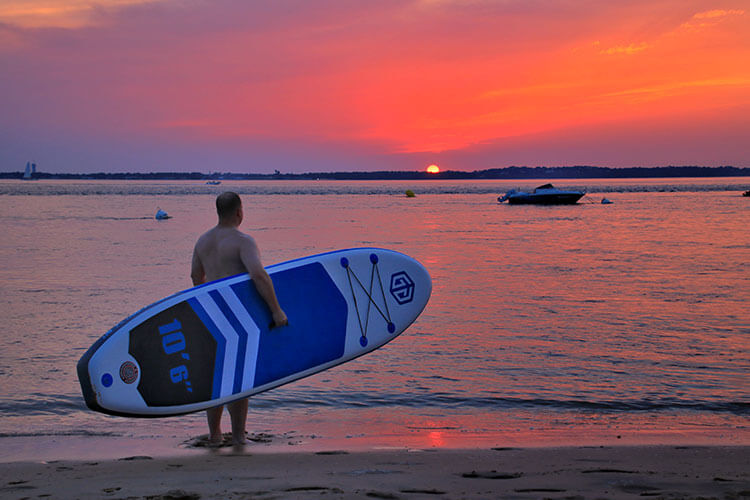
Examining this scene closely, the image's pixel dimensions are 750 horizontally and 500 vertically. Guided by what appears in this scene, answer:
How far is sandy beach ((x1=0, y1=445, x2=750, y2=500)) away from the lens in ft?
11.7

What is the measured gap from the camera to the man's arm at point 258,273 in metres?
4.64

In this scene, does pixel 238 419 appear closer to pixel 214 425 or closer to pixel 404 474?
pixel 214 425

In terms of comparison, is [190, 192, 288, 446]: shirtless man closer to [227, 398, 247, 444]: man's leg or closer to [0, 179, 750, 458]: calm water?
[227, 398, 247, 444]: man's leg

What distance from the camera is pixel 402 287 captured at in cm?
612

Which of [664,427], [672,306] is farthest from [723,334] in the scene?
[664,427]

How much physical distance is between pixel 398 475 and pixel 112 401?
2.05m

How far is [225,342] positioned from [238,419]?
0.57 m

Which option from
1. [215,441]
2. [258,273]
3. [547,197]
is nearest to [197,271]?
[258,273]

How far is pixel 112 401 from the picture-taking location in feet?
15.0

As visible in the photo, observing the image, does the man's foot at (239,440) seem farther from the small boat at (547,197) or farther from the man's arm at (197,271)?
the small boat at (547,197)

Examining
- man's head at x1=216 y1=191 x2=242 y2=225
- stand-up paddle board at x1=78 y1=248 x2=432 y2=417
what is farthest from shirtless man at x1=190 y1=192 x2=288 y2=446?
stand-up paddle board at x1=78 y1=248 x2=432 y2=417

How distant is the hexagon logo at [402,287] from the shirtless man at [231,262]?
134cm

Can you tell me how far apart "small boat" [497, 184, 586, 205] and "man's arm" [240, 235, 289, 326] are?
53947 millimetres

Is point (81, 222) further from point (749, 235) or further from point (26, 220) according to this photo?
point (749, 235)
